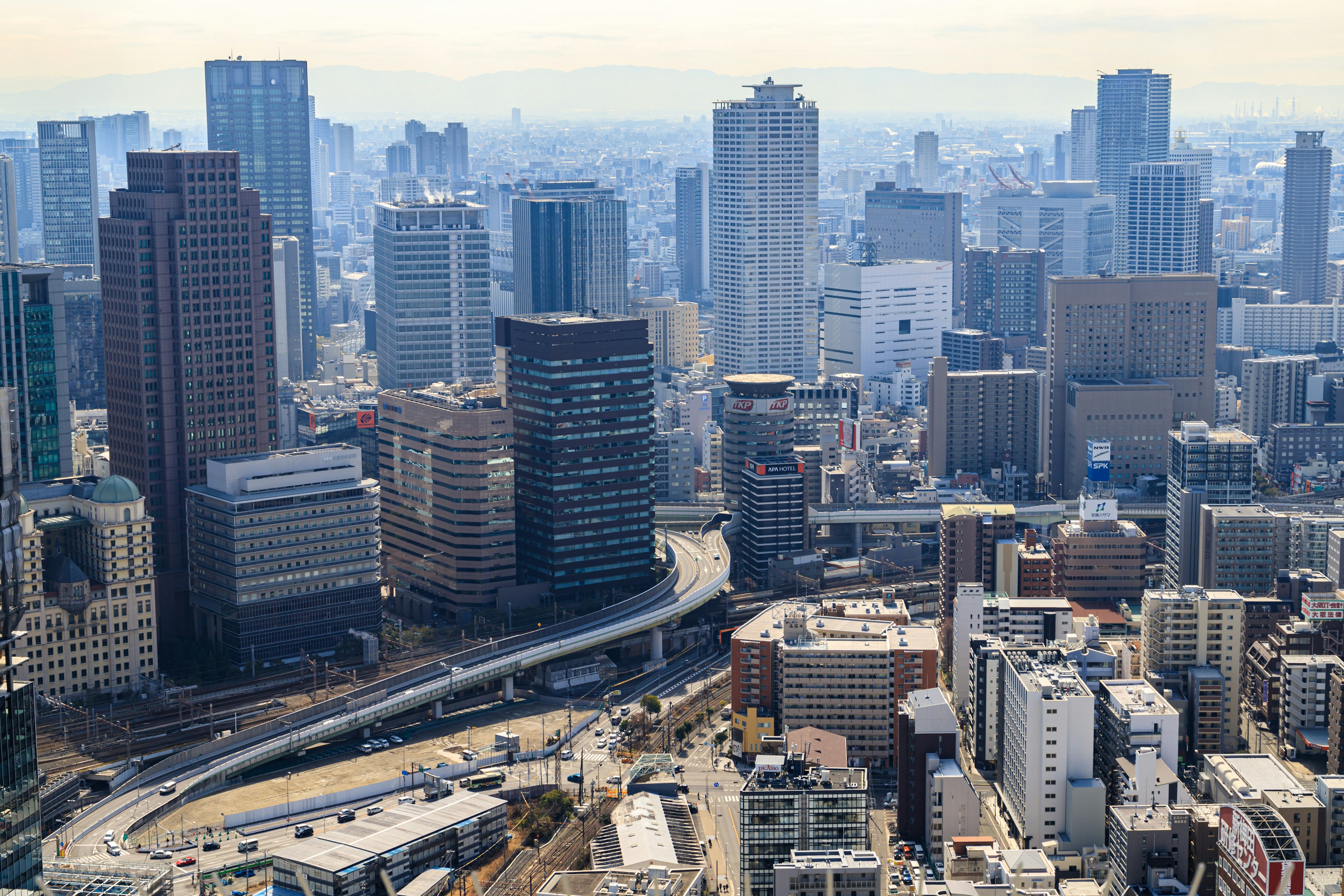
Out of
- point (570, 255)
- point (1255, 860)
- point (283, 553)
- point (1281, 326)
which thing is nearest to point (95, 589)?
point (283, 553)

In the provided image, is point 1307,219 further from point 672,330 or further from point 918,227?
point 672,330

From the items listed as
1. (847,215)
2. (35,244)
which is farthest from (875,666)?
(847,215)

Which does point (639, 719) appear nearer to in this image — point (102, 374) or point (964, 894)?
point (964, 894)

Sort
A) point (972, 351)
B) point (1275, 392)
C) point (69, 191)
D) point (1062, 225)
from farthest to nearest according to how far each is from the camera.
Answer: point (1062, 225)
point (69, 191)
point (972, 351)
point (1275, 392)

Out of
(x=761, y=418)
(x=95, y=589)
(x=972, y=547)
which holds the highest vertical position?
(x=761, y=418)

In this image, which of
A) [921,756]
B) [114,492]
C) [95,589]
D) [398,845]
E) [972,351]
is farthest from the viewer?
[972,351]

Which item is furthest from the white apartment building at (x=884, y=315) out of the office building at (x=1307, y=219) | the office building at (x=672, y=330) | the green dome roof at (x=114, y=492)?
the green dome roof at (x=114, y=492)

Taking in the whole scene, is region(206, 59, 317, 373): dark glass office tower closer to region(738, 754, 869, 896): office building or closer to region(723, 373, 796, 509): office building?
region(723, 373, 796, 509): office building

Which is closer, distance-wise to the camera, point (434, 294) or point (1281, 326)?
point (434, 294)
